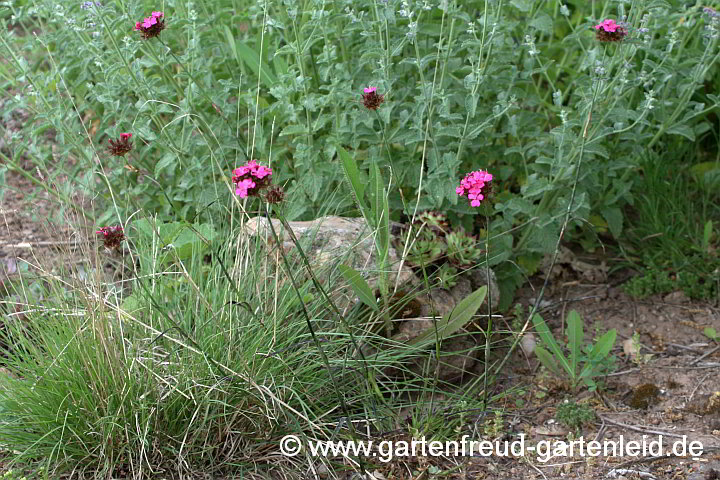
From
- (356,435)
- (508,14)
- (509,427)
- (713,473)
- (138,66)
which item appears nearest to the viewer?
(713,473)

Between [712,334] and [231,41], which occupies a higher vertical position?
[231,41]

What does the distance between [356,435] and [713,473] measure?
3.62ft

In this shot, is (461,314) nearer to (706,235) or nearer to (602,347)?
(602,347)

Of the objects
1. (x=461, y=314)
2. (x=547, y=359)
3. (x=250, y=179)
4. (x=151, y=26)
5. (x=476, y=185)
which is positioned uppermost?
(x=151, y=26)

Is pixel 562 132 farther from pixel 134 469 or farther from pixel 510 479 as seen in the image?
pixel 134 469

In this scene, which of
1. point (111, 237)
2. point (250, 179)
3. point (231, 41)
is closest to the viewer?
point (250, 179)

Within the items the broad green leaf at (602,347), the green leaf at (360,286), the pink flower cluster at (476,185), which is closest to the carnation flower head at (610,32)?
the pink flower cluster at (476,185)

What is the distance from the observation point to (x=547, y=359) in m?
2.95

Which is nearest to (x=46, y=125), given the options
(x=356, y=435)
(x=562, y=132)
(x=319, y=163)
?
(x=319, y=163)

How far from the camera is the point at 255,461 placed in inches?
98.8

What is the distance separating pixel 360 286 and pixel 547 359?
0.80 m

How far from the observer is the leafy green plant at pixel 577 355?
290 cm

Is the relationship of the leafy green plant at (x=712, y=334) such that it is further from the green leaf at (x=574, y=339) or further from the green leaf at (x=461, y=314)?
the green leaf at (x=461, y=314)

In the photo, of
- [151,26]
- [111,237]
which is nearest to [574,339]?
[111,237]
